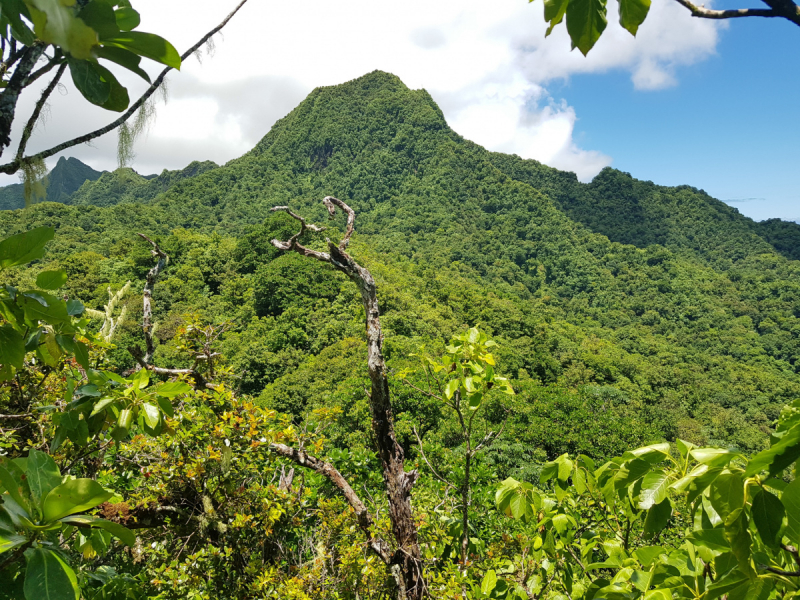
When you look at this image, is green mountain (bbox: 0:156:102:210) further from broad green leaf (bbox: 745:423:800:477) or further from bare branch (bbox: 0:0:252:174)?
broad green leaf (bbox: 745:423:800:477)

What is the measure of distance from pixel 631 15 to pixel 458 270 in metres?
48.8

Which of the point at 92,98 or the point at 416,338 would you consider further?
the point at 416,338

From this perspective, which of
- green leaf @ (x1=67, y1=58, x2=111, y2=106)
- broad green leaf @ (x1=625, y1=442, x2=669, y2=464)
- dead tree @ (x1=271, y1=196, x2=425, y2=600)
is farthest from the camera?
dead tree @ (x1=271, y1=196, x2=425, y2=600)

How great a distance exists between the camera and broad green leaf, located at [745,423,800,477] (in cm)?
51

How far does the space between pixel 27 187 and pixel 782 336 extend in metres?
57.0

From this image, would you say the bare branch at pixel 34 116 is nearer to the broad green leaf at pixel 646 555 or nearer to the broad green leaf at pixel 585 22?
the broad green leaf at pixel 585 22

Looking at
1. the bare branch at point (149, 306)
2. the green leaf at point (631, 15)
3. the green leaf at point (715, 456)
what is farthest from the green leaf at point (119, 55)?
the bare branch at point (149, 306)

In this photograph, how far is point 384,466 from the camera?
2.66 m

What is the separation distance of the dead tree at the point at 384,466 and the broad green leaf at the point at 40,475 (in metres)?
2.01

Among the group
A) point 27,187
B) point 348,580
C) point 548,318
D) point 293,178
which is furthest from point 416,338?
point 293,178

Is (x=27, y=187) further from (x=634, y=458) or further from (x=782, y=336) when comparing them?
(x=782, y=336)

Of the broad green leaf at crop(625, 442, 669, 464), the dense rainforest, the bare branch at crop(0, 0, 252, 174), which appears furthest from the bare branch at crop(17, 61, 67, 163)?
the broad green leaf at crop(625, 442, 669, 464)

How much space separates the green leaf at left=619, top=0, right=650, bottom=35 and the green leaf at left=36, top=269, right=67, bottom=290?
1156 mm

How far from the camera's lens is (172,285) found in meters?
26.1
